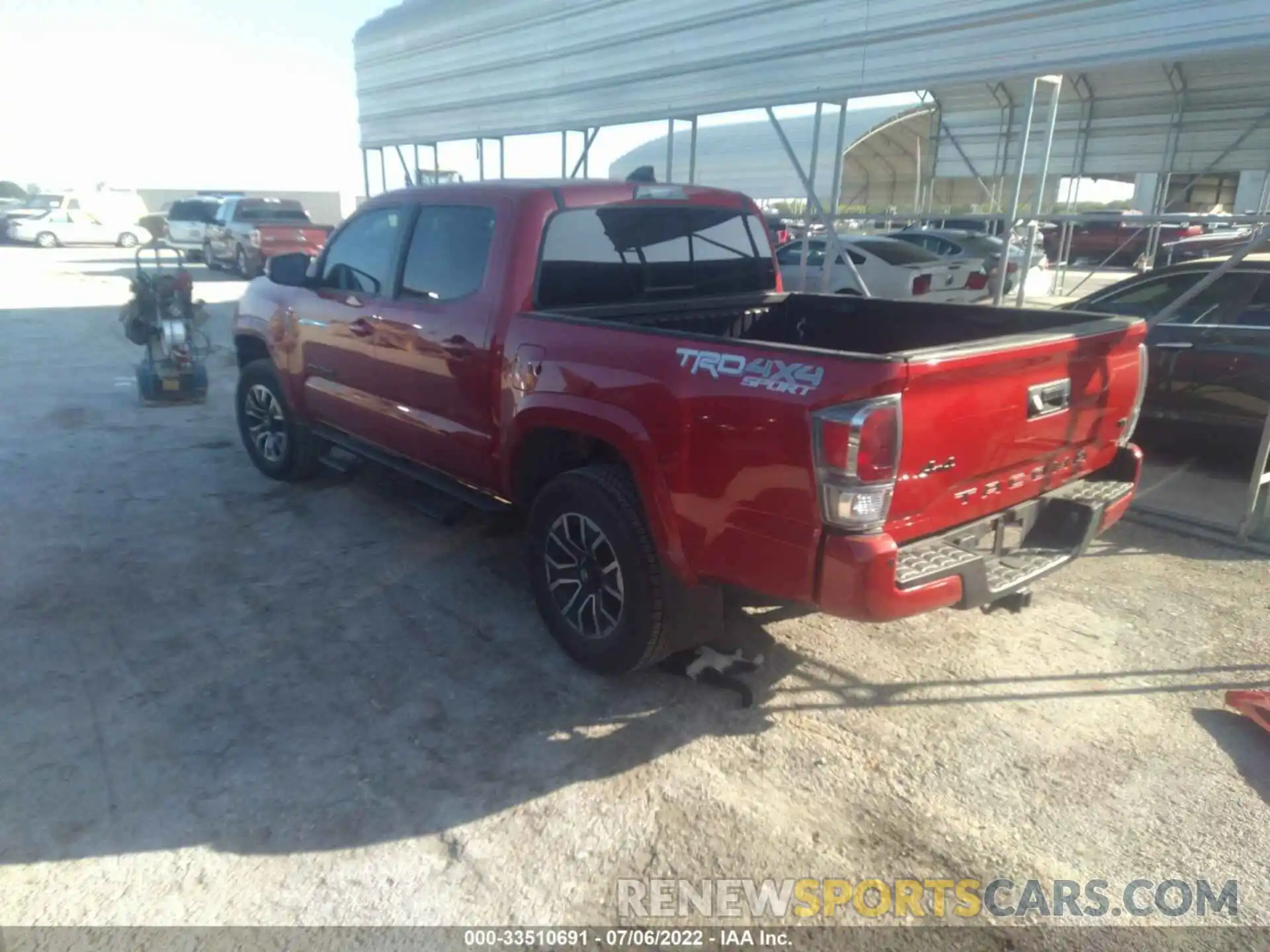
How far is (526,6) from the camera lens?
11398 millimetres

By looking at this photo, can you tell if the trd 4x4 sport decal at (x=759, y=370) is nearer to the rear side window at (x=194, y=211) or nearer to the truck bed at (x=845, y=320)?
the truck bed at (x=845, y=320)

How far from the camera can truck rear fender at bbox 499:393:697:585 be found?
319cm

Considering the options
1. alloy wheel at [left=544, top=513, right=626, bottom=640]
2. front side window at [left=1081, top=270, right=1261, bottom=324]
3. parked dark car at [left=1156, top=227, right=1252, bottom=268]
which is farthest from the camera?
parked dark car at [left=1156, top=227, right=1252, bottom=268]

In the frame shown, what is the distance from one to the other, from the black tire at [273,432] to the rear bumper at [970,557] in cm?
423

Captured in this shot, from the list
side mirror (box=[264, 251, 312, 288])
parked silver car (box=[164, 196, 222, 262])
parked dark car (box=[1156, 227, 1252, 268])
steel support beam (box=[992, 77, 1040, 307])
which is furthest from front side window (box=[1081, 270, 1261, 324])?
parked silver car (box=[164, 196, 222, 262])

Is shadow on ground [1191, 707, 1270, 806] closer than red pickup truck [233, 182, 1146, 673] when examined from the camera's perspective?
No

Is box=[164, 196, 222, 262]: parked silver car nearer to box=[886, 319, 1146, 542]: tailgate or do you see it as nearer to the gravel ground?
the gravel ground

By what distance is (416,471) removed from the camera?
4.77 m

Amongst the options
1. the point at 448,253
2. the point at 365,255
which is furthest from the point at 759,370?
the point at 365,255

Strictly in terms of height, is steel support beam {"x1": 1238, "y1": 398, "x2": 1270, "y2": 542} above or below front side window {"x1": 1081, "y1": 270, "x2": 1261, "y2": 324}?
below

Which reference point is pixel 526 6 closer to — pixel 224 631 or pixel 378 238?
pixel 378 238

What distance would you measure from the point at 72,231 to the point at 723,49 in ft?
100

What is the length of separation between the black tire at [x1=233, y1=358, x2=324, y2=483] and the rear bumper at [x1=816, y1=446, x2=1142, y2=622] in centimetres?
423

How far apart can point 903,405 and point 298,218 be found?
21262 mm
